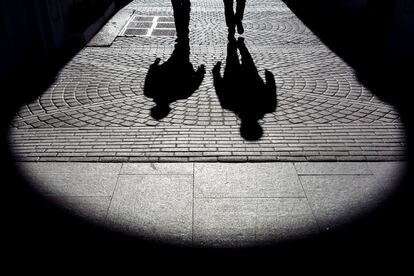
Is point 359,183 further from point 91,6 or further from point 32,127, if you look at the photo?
point 91,6

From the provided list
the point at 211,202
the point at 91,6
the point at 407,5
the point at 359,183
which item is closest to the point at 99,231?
the point at 211,202

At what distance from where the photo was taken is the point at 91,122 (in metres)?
5.25

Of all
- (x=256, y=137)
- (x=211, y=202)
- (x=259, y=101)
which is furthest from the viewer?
(x=259, y=101)

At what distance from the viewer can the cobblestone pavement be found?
4.50 m

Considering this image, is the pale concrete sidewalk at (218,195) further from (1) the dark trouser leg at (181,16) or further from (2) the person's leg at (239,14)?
(2) the person's leg at (239,14)

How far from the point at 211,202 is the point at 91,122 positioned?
Result: 8.22 ft

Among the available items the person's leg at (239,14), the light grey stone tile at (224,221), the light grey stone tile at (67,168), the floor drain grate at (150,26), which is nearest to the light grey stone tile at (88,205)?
the light grey stone tile at (67,168)

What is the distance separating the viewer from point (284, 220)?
3402mm

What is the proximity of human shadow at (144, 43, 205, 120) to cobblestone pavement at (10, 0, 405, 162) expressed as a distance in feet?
0.44

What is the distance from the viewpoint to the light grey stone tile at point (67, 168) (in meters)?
4.11

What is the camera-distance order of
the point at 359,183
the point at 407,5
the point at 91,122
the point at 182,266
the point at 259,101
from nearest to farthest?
the point at 182,266, the point at 359,183, the point at 91,122, the point at 259,101, the point at 407,5

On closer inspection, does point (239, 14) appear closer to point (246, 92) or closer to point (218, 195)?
point (246, 92)

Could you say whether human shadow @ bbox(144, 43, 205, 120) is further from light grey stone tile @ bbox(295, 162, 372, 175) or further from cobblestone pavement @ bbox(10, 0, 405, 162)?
light grey stone tile @ bbox(295, 162, 372, 175)

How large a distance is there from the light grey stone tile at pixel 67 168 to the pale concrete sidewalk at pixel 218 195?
0.04ft
